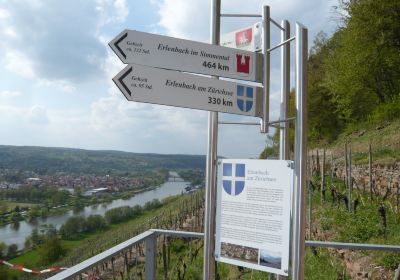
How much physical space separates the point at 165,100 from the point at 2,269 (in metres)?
30.8

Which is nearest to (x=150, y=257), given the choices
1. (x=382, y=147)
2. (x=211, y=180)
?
(x=211, y=180)

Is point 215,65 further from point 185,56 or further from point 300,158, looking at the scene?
point 300,158

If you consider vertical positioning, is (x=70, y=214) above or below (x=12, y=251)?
above

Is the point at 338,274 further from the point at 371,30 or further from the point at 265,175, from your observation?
the point at 371,30

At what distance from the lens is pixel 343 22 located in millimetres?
18938

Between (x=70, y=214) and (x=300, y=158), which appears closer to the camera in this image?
(x=300, y=158)

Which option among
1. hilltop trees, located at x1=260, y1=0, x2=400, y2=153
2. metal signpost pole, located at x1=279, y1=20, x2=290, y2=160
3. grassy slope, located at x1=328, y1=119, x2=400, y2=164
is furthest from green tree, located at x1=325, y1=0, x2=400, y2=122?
metal signpost pole, located at x1=279, y1=20, x2=290, y2=160

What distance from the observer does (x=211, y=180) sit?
2441mm

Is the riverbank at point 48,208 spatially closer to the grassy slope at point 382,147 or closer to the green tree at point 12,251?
the green tree at point 12,251

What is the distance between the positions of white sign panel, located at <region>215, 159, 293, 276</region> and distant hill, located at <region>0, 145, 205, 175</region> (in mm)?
34330

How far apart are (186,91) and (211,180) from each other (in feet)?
1.93

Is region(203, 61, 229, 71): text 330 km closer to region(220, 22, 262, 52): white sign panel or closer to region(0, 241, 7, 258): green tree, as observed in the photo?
region(220, 22, 262, 52): white sign panel

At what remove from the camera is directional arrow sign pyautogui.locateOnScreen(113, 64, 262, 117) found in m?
2.04

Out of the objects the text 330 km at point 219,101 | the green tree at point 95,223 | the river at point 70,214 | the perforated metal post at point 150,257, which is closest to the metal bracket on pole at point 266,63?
the text 330 km at point 219,101
